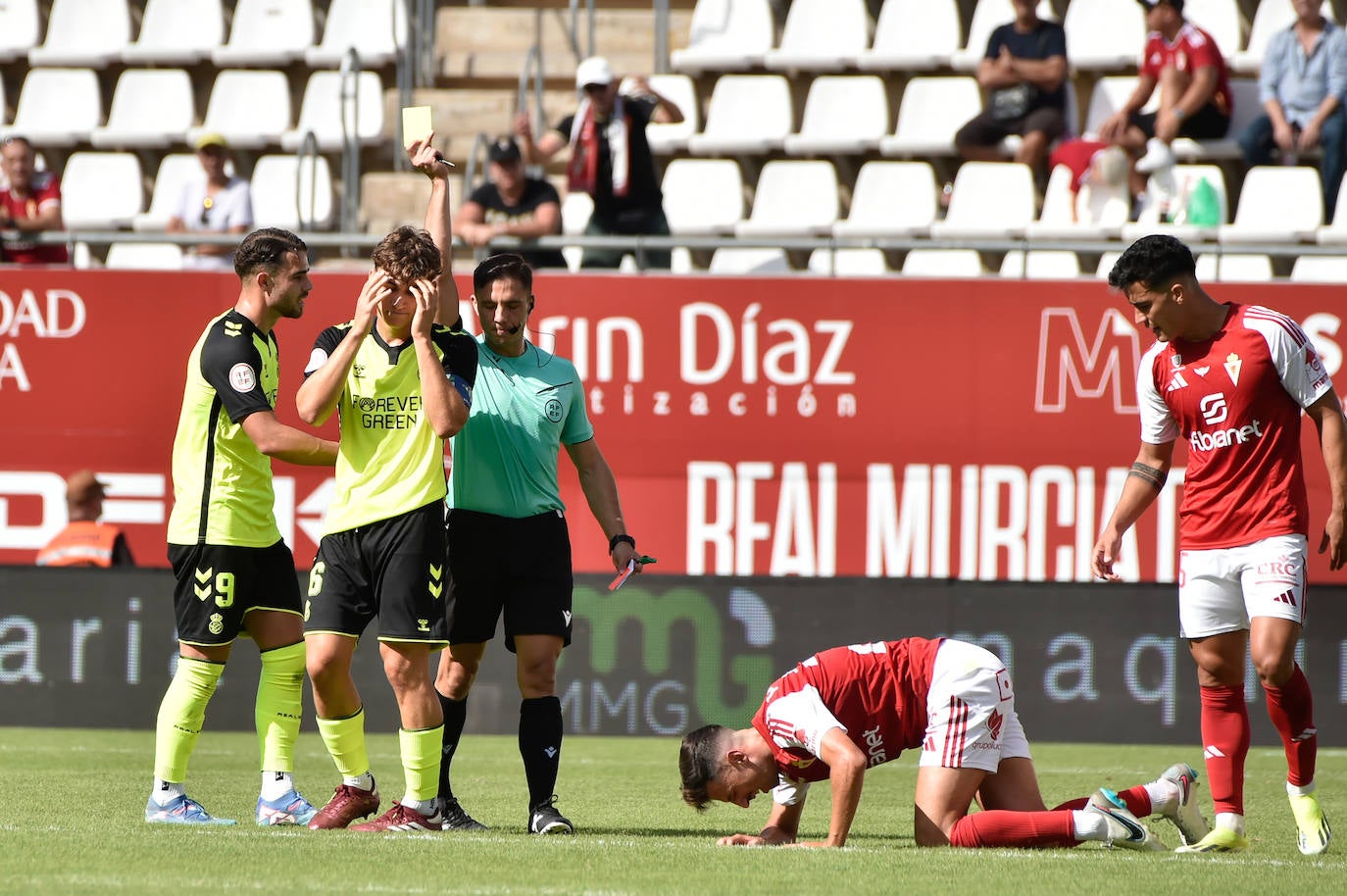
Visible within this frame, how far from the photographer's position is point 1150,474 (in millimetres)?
6938

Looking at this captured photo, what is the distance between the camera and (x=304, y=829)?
255 inches

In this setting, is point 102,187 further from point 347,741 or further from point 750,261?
point 347,741

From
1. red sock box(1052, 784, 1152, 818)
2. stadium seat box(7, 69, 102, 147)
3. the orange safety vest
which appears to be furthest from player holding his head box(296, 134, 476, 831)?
stadium seat box(7, 69, 102, 147)

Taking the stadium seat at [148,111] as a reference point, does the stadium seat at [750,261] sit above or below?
below

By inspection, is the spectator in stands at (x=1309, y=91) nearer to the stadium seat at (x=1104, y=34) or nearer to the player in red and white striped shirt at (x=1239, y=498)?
the stadium seat at (x=1104, y=34)

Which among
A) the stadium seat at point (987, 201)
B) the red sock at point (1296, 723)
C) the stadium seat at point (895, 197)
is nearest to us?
the red sock at point (1296, 723)

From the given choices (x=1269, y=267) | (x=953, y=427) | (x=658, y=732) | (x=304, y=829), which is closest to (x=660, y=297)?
(x=953, y=427)

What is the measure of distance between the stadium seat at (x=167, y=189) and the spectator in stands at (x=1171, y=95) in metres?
8.13

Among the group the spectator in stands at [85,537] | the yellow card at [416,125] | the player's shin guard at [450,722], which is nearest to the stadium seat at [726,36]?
the spectator in stands at [85,537]

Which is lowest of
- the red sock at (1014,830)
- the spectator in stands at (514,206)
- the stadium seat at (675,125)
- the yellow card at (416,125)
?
the red sock at (1014,830)

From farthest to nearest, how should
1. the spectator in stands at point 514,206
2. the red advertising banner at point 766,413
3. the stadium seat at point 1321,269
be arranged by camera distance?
the stadium seat at point 1321,269 → the spectator in stands at point 514,206 → the red advertising banner at point 766,413

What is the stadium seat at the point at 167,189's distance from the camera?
15.7 meters

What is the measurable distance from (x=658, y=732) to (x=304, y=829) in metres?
4.97

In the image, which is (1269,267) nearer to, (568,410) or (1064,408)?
(1064,408)
